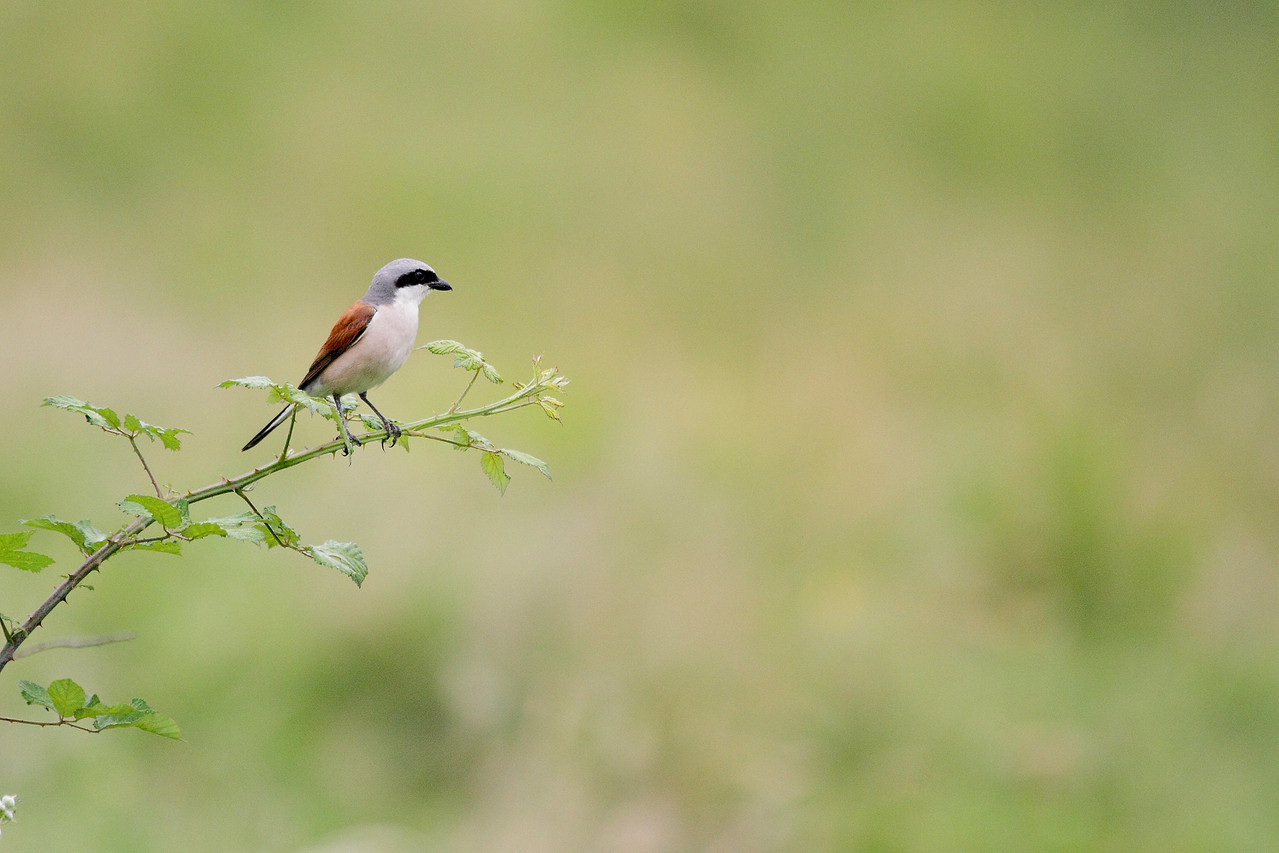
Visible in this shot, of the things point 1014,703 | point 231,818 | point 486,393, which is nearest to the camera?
point 231,818

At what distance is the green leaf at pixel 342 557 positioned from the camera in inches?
31.8

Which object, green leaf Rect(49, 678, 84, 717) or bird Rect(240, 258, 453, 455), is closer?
green leaf Rect(49, 678, 84, 717)

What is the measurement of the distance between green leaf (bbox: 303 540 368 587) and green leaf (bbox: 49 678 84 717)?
18cm

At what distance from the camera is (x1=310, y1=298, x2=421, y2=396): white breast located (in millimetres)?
1368

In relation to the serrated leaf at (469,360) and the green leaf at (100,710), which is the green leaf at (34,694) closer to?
the green leaf at (100,710)

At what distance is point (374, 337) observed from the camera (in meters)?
1.37

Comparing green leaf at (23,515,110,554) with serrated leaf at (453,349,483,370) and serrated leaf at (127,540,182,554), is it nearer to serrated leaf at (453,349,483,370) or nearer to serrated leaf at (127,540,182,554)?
serrated leaf at (127,540,182,554)

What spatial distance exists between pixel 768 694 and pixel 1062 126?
5.97 meters

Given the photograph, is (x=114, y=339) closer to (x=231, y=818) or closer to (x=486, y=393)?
(x=486, y=393)

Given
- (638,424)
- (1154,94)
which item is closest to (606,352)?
(638,424)

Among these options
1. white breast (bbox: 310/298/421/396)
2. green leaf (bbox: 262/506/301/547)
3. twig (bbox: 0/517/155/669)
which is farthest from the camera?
white breast (bbox: 310/298/421/396)

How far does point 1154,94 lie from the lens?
786 cm

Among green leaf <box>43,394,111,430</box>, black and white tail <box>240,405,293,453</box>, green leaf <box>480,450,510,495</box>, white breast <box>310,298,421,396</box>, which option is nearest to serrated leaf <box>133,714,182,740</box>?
green leaf <box>43,394,111,430</box>

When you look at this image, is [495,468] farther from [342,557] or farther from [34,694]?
[34,694]
